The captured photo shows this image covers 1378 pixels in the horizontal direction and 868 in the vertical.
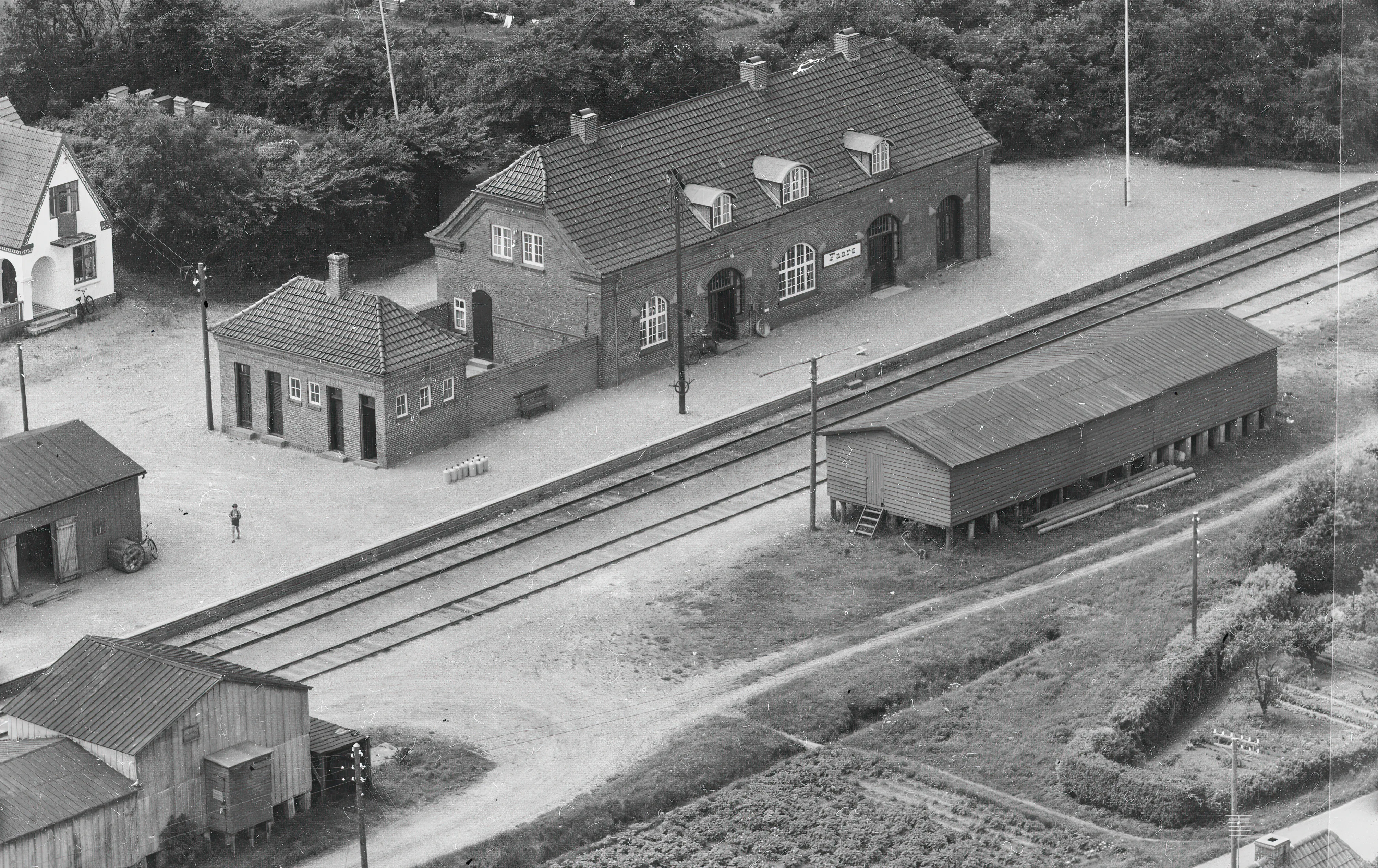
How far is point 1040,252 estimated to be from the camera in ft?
312

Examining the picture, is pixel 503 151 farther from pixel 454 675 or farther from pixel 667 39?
pixel 454 675

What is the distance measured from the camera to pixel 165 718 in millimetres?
56562

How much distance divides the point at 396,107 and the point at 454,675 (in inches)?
1651

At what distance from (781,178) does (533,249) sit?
8.71 meters

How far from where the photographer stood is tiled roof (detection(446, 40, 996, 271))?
273 feet

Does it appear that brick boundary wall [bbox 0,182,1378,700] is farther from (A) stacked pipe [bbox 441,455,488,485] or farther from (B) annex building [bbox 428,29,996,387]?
(B) annex building [bbox 428,29,996,387]

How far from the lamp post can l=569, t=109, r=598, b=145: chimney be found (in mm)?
2653

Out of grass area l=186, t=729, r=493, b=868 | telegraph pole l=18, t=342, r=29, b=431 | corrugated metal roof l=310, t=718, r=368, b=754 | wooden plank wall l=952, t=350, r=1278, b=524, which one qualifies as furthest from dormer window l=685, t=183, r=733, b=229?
corrugated metal roof l=310, t=718, r=368, b=754

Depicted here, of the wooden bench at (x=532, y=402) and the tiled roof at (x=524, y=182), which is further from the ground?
the tiled roof at (x=524, y=182)

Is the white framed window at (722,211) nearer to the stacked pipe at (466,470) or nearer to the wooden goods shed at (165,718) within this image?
the stacked pipe at (466,470)

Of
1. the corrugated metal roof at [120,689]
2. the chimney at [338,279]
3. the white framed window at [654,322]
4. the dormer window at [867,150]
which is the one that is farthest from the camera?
the dormer window at [867,150]

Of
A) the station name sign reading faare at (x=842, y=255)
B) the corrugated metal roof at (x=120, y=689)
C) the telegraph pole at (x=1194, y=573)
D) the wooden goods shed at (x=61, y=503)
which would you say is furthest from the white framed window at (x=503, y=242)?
the corrugated metal roof at (x=120, y=689)

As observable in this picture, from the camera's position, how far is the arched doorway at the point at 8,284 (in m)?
87.2

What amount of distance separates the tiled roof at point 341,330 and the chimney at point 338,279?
0.40 ft
